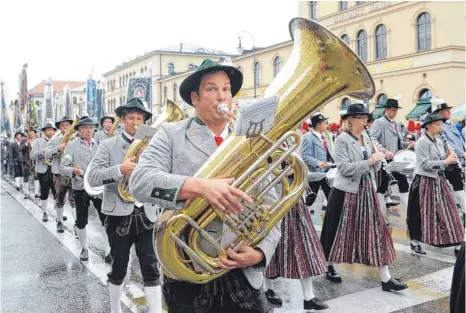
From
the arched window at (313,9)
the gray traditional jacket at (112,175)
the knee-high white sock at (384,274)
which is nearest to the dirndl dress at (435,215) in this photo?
the knee-high white sock at (384,274)

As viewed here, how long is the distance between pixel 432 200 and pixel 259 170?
4.41 m

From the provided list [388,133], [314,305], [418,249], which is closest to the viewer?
[314,305]

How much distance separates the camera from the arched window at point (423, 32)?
28.8 metres

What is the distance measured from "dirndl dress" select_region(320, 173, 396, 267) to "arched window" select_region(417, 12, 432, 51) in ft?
89.0

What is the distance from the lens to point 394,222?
840cm

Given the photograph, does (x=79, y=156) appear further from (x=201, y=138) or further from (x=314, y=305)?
(x=201, y=138)

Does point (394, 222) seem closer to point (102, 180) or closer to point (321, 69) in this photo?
point (102, 180)

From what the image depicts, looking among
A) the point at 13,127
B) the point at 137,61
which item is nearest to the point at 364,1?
the point at 13,127

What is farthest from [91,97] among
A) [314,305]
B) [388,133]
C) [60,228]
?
[314,305]

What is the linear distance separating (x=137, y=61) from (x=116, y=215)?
6586 cm

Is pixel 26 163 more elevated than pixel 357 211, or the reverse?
pixel 26 163

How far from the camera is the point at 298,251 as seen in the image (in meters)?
4.48

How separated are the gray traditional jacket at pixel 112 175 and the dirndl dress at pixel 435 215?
3.55 meters

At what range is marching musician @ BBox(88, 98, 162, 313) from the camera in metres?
4.05
